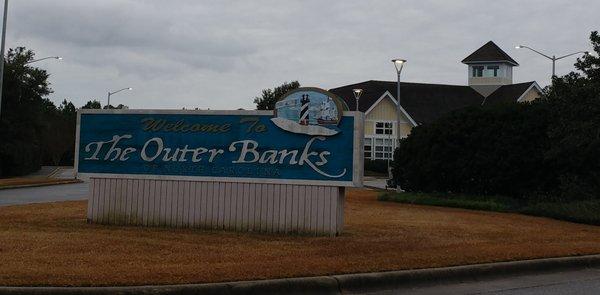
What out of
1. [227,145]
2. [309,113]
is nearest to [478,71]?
[309,113]

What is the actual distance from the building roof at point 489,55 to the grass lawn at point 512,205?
159 ft

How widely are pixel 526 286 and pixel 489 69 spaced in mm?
64225

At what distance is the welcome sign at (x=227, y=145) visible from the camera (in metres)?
12.7

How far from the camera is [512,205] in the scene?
72.5ft

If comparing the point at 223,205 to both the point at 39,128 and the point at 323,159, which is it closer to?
the point at 323,159

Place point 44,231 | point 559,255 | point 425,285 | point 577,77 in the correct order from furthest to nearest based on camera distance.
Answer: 1. point 577,77
2. point 44,231
3. point 559,255
4. point 425,285

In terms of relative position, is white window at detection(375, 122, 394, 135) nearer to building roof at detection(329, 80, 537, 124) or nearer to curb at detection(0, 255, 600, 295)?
building roof at detection(329, 80, 537, 124)

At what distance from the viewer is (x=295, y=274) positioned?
8211mm

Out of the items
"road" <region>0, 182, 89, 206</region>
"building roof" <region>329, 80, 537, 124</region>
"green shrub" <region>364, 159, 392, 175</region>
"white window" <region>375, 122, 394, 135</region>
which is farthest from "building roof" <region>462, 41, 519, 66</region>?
"road" <region>0, 182, 89, 206</region>

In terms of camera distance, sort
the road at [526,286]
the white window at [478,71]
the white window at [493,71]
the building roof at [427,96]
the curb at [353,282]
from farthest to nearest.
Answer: the white window at [478,71], the white window at [493,71], the building roof at [427,96], the road at [526,286], the curb at [353,282]

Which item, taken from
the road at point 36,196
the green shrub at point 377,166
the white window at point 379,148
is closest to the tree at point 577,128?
the road at point 36,196

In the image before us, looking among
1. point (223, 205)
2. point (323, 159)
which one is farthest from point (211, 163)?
point (323, 159)

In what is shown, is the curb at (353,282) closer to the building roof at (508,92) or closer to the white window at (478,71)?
the building roof at (508,92)

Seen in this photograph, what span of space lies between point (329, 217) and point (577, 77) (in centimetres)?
1203
